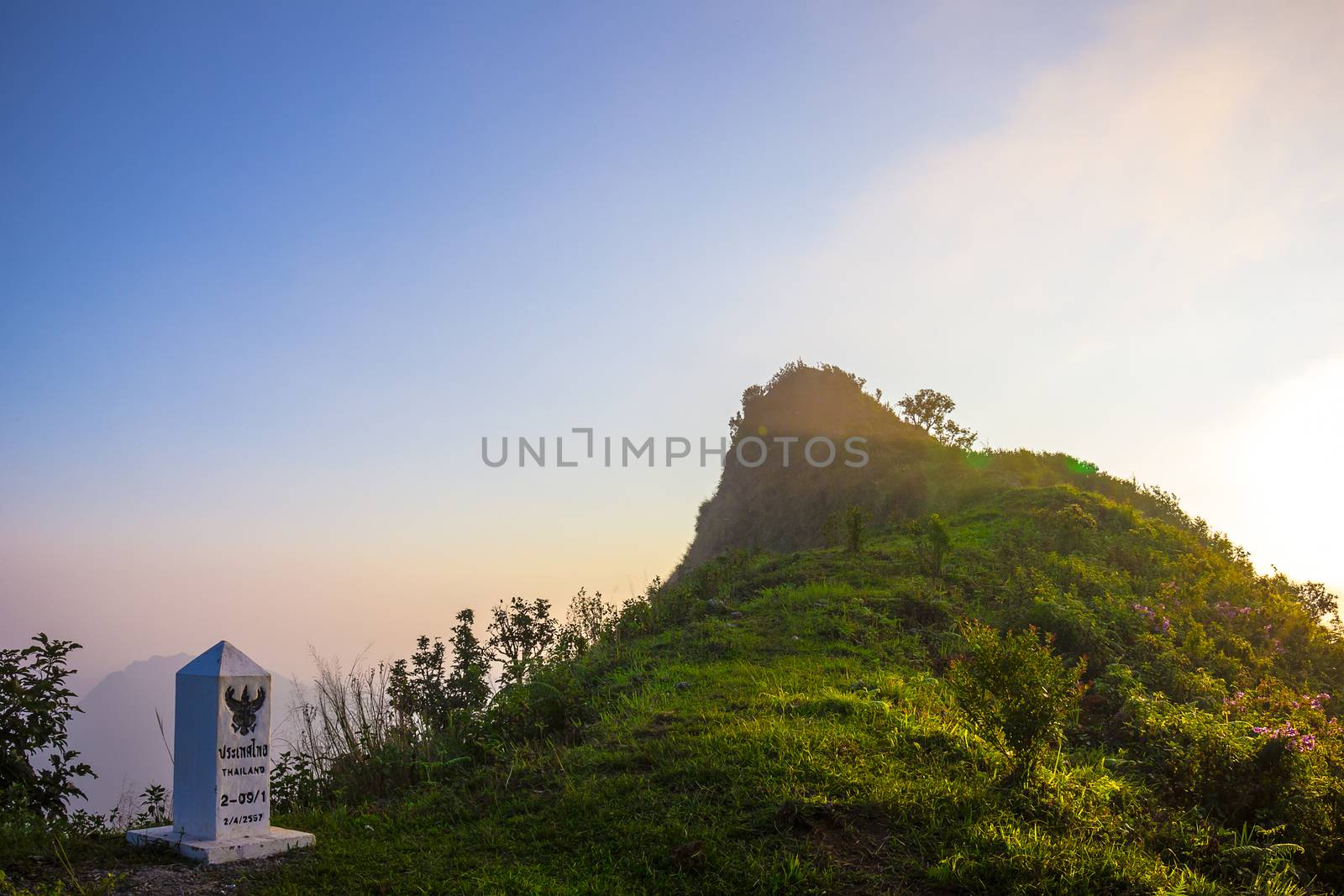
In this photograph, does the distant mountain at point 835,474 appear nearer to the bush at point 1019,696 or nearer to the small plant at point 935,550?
the small plant at point 935,550

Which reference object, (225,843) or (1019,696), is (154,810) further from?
(1019,696)

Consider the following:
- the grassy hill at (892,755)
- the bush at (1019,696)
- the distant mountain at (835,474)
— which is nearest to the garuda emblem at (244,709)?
the grassy hill at (892,755)

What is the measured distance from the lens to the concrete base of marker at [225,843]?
20.3ft

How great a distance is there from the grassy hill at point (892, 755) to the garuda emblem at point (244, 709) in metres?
1.04

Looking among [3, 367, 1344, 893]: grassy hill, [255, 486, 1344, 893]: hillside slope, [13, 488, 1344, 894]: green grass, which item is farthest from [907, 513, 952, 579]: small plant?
[13, 488, 1344, 894]: green grass

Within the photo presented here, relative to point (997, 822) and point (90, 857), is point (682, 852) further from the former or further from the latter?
point (90, 857)

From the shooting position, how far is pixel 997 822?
5535 mm

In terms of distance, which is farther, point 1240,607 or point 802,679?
point 1240,607

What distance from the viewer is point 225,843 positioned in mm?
6281

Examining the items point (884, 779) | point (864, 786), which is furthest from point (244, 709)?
point (884, 779)

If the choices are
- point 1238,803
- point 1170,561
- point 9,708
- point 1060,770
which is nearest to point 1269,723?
point 1238,803

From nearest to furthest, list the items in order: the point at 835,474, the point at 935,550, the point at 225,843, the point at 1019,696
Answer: the point at 1019,696 < the point at 225,843 < the point at 935,550 < the point at 835,474

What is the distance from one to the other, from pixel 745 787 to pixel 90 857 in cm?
487

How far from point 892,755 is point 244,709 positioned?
5305 mm
